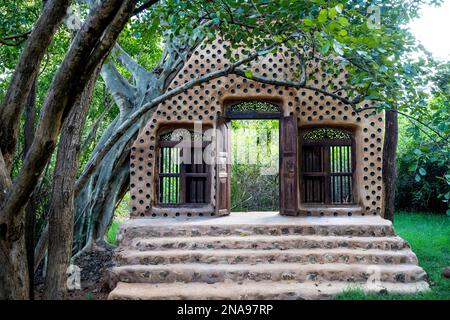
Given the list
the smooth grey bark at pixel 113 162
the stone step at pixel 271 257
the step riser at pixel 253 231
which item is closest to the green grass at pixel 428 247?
the stone step at pixel 271 257

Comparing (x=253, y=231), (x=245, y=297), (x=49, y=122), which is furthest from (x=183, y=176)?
(x=49, y=122)

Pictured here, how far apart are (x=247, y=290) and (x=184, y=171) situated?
3705 millimetres

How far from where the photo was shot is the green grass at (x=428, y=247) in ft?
16.1

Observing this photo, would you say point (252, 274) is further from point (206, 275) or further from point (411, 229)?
point (411, 229)

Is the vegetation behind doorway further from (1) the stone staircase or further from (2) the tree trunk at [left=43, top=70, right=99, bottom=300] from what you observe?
(2) the tree trunk at [left=43, top=70, right=99, bottom=300]

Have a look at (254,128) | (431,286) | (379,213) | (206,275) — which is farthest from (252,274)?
(254,128)

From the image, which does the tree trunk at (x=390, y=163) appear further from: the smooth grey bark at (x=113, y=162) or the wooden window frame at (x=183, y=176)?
the smooth grey bark at (x=113, y=162)

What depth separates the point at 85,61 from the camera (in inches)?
116

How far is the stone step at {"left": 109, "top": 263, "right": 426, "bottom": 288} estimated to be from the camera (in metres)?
5.54

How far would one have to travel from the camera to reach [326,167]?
26.9 ft

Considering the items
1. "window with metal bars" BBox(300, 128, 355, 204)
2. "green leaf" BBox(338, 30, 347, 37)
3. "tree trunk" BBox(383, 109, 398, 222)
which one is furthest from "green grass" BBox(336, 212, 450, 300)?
"green leaf" BBox(338, 30, 347, 37)

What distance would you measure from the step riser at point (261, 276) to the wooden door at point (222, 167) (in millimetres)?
2184

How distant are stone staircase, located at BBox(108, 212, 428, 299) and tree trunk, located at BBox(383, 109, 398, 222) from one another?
1926 millimetres

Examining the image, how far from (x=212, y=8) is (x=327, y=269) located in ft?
11.9
